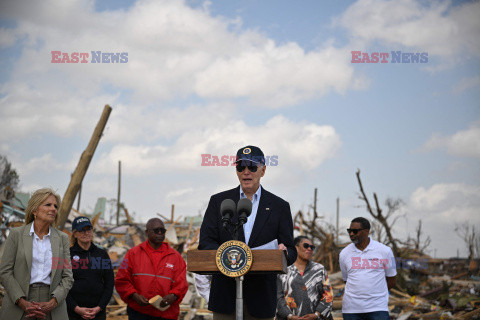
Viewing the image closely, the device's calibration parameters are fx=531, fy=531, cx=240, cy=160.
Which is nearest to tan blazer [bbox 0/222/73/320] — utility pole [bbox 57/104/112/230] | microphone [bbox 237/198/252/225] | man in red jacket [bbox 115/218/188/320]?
man in red jacket [bbox 115/218/188/320]

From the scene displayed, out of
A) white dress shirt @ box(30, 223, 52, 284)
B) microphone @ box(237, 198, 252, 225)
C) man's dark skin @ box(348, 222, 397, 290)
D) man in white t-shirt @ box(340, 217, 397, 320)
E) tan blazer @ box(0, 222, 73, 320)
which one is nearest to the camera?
microphone @ box(237, 198, 252, 225)

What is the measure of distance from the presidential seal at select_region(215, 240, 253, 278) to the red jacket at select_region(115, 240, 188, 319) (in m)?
3.13

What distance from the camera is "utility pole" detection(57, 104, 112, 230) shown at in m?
12.6

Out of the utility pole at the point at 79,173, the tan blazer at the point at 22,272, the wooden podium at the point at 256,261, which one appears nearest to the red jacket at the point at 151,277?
the tan blazer at the point at 22,272

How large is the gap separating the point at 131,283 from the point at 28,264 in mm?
1839

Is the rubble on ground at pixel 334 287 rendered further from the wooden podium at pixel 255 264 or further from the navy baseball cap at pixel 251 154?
the wooden podium at pixel 255 264

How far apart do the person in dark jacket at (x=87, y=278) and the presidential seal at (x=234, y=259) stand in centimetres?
358

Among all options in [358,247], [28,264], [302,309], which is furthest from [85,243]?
[358,247]

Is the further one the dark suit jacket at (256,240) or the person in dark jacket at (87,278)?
the person in dark jacket at (87,278)

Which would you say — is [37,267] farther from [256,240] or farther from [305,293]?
[305,293]

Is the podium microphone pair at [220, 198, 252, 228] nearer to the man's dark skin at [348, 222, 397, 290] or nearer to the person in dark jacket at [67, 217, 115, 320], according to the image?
the person in dark jacket at [67, 217, 115, 320]

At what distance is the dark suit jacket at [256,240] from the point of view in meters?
Result: 4.13

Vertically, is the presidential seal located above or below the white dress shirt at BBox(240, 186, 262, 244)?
below

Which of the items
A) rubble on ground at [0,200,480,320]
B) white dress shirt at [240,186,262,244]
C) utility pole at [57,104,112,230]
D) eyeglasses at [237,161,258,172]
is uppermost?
utility pole at [57,104,112,230]
